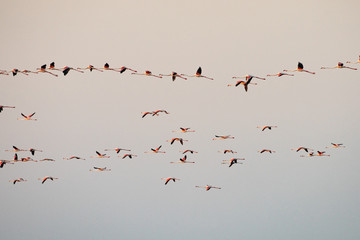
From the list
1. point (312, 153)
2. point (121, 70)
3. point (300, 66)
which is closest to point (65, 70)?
point (121, 70)

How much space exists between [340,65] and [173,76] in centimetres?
1808

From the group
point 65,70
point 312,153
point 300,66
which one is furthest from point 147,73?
point 312,153

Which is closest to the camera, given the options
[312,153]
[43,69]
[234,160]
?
[43,69]

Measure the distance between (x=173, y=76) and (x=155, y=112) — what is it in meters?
10.0

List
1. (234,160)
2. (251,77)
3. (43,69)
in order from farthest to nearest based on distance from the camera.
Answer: (234,160) < (43,69) < (251,77)

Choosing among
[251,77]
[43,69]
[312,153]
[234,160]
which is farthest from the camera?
[312,153]

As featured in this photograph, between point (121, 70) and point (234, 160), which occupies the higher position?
point (121, 70)

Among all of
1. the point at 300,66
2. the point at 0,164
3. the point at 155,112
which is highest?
the point at 300,66

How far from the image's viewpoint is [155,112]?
351 feet

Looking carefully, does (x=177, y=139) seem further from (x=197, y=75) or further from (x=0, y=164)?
(x=0, y=164)

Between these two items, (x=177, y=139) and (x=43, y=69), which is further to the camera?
(x=177, y=139)

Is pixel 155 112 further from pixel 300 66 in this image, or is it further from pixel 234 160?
pixel 300 66

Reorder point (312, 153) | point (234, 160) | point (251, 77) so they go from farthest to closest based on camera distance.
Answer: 1. point (312, 153)
2. point (234, 160)
3. point (251, 77)

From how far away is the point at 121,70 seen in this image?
91500 millimetres
